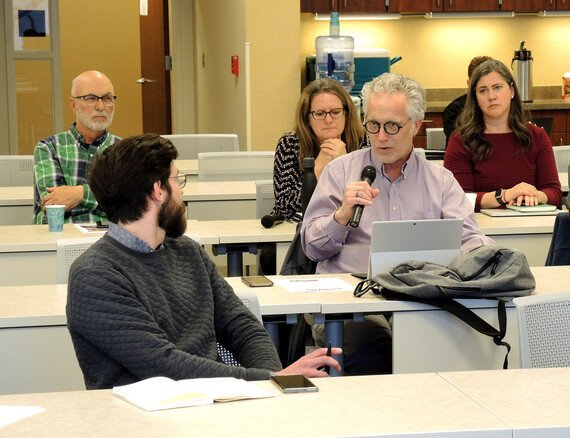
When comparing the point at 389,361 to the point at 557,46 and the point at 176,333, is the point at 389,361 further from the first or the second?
the point at 557,46

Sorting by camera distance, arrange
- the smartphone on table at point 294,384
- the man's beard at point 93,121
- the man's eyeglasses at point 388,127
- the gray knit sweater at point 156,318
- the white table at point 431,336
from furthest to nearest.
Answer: the man's beard at point 93,121, the man's eyeglasses at point 388,127, the white table at point 431,336, the gray knit sweater at point 156,318, the smartphone on table at point 294,384

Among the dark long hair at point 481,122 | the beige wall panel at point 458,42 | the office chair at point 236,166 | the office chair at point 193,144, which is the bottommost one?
the office chair at point 236,166

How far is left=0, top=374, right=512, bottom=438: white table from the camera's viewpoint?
2.16 metres

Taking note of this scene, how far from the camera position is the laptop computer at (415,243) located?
3523 mm

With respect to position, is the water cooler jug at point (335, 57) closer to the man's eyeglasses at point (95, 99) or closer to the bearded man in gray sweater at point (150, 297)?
the man's eyeglasses at point (95, 99)

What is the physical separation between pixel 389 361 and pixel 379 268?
13.8 inches

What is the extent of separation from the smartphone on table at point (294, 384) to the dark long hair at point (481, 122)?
299cm

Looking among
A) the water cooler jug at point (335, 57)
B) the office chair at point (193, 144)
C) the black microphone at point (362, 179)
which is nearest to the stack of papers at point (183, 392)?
the black microphone at point (362, 179)

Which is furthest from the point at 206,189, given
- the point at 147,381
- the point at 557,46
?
the point at 557,46

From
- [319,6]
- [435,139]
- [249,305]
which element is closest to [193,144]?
[435,139]

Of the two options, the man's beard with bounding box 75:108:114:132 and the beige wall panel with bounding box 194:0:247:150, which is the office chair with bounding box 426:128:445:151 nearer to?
the beige wall panel with bounding box 194:0:247:150

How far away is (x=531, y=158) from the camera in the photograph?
5387 mm

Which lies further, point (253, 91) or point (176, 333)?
point (253, 91)

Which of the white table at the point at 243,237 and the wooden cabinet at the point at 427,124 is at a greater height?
the wooden cabinet at the point at 427,124
